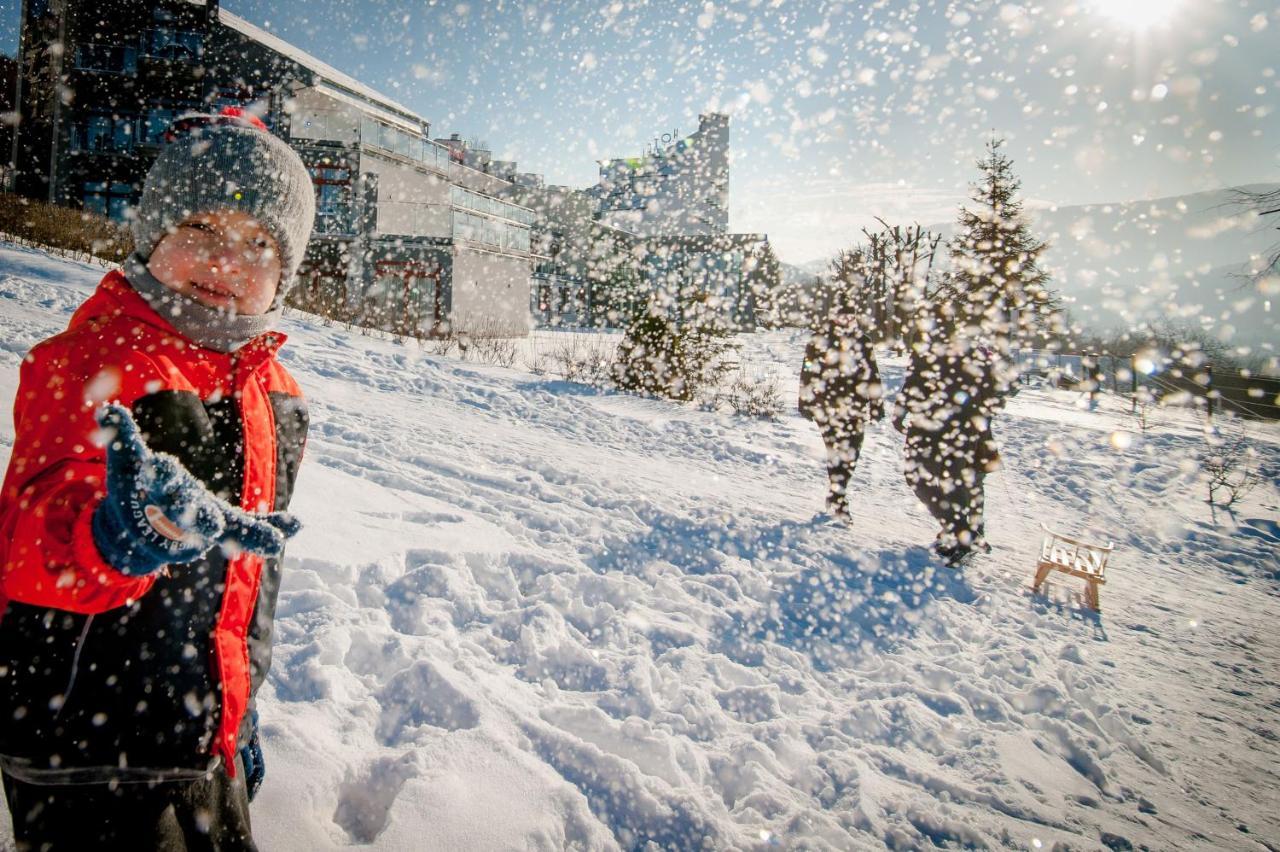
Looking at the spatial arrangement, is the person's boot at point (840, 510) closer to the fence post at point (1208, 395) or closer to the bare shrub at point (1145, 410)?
the bare shrub at point (1145, 410)

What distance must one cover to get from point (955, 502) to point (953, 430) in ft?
2.61

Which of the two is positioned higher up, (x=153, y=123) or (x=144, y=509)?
(x=153, y=123)

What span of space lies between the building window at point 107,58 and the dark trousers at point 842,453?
33468mm

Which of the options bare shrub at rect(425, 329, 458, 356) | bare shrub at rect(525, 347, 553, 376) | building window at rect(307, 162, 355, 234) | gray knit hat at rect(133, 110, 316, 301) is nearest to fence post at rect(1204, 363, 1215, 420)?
bare shrub at rect(525, 347, 553, 376)

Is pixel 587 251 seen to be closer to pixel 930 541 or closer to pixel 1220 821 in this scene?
pixel 930 541

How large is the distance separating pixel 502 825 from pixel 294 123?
30.1m

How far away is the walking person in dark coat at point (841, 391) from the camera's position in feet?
22.7

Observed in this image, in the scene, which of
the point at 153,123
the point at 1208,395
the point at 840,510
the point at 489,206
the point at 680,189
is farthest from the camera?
the point at 680,189

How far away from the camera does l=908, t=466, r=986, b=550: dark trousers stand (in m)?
6.14

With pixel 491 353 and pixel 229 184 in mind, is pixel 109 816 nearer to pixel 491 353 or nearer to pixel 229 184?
pixel 229 184

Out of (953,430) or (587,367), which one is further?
(587,367)

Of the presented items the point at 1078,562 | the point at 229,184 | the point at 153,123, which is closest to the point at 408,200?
the point at 153,123

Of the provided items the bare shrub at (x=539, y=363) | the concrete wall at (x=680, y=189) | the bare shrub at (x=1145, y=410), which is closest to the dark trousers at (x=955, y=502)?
the bare shrub at (x=539, y=363)

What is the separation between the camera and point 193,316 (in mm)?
1192
